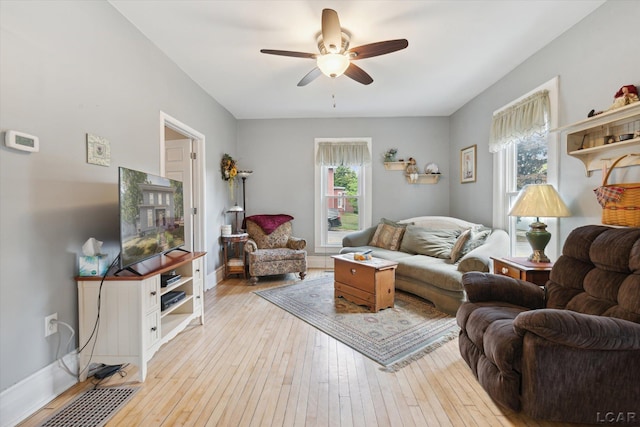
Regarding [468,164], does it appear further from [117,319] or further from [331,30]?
[117,319]

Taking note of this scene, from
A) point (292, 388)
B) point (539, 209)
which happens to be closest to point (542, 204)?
point (539, 209)

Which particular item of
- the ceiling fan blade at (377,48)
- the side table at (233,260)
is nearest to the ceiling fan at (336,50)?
the ceiling fan blade at (377,48)

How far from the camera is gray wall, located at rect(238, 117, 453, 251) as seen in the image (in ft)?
16.0

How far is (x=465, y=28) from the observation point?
239 centimetres

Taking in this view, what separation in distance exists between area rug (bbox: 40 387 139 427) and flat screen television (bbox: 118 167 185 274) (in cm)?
73

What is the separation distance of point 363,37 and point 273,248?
3.11 m

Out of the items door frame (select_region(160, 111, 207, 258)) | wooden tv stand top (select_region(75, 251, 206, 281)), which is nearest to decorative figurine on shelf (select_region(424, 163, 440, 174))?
door frame (select_region(160, 111, 207, 258))

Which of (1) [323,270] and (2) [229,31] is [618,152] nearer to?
(2) [229,31]

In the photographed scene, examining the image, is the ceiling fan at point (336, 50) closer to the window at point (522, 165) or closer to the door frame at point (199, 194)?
the window at point (522, 165)

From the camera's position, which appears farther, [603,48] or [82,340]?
[603,48]

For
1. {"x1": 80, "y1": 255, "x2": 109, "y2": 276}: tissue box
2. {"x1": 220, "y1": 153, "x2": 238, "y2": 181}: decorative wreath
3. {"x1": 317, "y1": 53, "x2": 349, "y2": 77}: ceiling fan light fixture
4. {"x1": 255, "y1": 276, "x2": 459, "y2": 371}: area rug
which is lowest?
{"x1": 255, "y1": 276, "x2": 459, "y2": 371}: area rug

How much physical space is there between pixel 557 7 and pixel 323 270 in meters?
4.07

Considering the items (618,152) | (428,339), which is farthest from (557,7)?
(428,339)

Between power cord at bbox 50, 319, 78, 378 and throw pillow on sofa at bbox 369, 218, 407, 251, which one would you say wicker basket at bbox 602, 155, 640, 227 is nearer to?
throw pillow on sofa at bbox 369, 218, 407, 251
